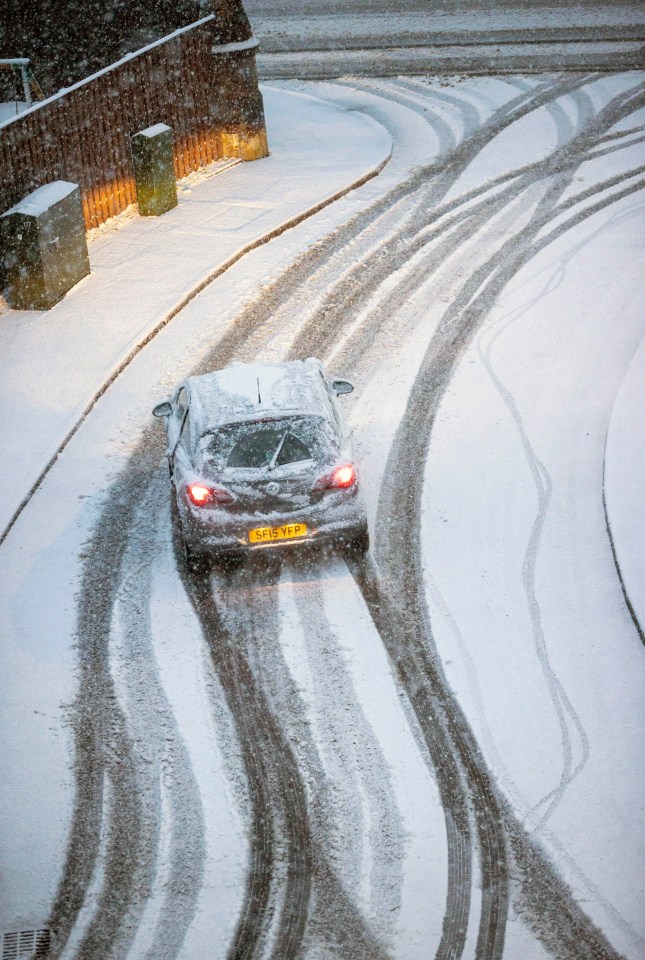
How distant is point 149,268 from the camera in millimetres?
17016

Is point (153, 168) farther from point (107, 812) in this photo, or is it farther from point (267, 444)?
point (107, 812)

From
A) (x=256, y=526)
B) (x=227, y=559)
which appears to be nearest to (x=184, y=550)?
(x=227, y=559)

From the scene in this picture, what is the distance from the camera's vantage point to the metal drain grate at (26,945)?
7073mm

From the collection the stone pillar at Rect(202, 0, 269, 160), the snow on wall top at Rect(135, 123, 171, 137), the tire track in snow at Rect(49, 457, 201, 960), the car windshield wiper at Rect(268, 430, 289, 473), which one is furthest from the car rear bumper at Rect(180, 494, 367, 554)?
the stone pillar at Rect(202, 0, 269, 160)

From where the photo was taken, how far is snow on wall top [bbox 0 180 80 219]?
1556 centimetres

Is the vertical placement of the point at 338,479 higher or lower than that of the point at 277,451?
lower

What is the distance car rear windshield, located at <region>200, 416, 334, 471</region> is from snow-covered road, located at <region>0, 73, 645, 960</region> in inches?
46.3

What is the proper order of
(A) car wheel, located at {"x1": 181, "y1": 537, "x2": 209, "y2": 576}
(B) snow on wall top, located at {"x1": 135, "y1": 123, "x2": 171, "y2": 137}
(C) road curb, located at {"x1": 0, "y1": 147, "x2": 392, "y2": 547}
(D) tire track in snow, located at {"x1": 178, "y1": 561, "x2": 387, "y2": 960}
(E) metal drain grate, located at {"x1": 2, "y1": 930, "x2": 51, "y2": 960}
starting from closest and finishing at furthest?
(E) metal drain grate, located at {"x1": 2, "y1": 930, "x2": 51, "y2": 960}, (D) tire track in snow, located at {"x1": 178, "y1": 561, "x2": 387, "y2": 960}, (A) car wheel, located at {"x1": 181, "y1": 537, "x2": 209, "y2": 576}, (C) road curb, located at {"x1": 0, "y1": 147, "x2": 392, "y2": 547}, (B) snow on wall top, located at {"x1": 135, "y1": 123, "x2": 171, "y2": 137}

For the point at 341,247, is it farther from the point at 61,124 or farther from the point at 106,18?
the point at 106,18

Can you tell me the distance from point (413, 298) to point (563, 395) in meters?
3.41

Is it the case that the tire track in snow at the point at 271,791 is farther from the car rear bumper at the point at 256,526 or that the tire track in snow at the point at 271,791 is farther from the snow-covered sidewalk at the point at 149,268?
the snow-covered sidewalk at the point at 149,268

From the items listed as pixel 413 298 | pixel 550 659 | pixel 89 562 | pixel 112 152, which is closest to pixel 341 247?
pixel 413 298

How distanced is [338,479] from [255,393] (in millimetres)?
1222

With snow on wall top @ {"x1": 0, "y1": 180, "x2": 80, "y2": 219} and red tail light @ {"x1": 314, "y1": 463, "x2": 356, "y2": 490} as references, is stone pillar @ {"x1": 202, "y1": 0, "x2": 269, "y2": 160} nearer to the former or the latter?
snow on wall top @ {"x1": 0, "y1": 180, "x2": 80, "y2": 219}
